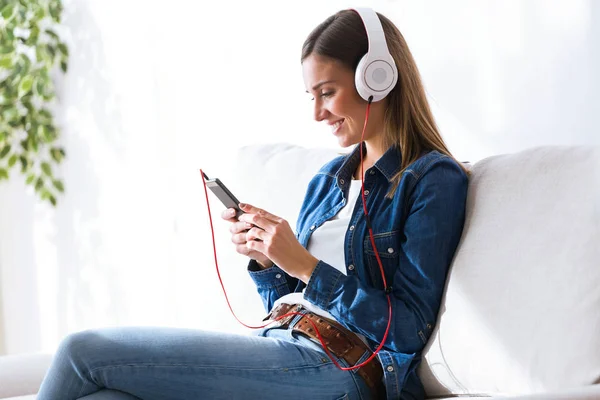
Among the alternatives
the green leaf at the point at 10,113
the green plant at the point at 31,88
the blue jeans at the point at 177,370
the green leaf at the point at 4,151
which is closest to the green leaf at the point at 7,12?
the green plant at the point at 31,88

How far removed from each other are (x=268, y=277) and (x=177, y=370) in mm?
364

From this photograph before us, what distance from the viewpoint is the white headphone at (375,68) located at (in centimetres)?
143

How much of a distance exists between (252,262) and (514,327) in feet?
1.81

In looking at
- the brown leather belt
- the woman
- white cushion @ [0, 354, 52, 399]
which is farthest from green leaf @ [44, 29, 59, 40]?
the brown leather belt

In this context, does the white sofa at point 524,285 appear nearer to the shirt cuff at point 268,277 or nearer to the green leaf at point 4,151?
the shirt cuff at point 268,277

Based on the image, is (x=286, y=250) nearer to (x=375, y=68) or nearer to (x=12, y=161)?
(x=375, y=68)

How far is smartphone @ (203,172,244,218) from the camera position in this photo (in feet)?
4.75

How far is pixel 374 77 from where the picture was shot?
4.69 feet

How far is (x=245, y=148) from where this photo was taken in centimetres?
184

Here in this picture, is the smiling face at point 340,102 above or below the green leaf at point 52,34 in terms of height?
below

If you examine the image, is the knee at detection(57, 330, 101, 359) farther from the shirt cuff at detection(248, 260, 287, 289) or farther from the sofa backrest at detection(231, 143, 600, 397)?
the sofa backrest at detection(231, 143, 600, 397)

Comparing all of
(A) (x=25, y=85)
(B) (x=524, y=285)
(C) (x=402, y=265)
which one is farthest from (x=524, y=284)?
(A) (x=25, y=85)

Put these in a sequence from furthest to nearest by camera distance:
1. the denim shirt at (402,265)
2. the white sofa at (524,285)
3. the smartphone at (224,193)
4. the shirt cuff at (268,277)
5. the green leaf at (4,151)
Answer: the green leaf at (4,151), the shirt cuff at (268,277), the smartphone at (224,193), the denim shirt at (402,265), the white sofa at (524,285)

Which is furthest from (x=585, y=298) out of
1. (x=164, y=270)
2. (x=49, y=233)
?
(x=49, y=233)
